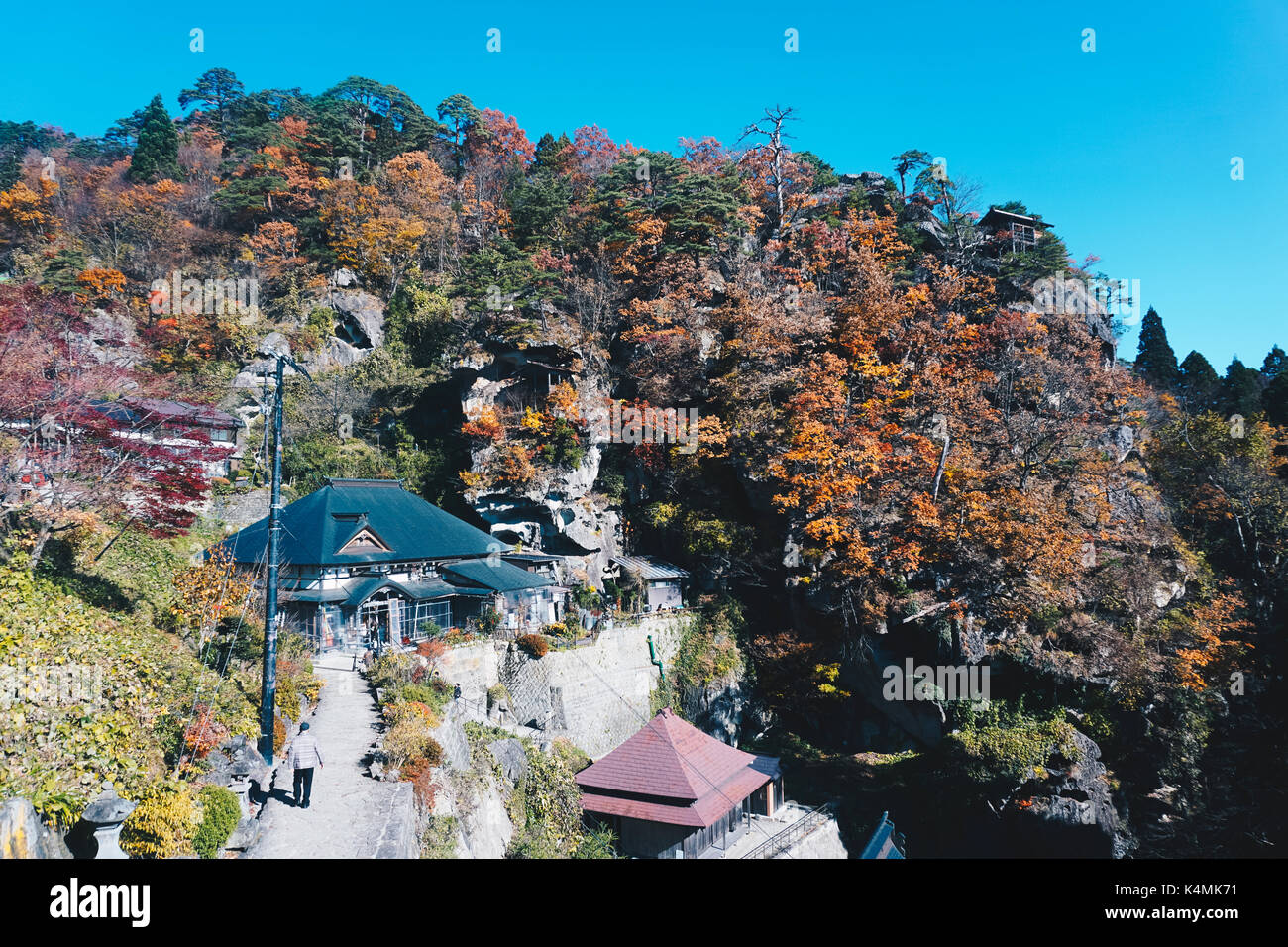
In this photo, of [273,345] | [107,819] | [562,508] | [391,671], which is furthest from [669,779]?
[273,345]

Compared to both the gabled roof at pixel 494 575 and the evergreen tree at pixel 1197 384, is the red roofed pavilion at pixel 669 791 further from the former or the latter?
the evergreen tree at pixel 1197 384

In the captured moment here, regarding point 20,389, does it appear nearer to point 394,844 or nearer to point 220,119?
point 394,844

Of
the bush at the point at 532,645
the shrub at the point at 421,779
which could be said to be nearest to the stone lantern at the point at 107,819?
the shrub at the point at 421,779

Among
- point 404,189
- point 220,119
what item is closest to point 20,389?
point 404,189

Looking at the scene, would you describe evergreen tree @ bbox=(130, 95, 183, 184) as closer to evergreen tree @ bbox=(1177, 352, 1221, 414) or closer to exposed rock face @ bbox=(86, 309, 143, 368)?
exposed rock face @ bbox=(86, 309, 143, 368)

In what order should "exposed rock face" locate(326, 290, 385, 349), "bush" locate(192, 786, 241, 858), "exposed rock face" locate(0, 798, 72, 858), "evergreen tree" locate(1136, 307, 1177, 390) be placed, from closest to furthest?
"exposed rock face" locate(0, 798, 72, 858) < "bush" locate(192, 786, 241, 858) < "exposed rock face" locate(326, 290, 385, 349) < "evergreen tree" locate(1136, 307, 1177, 390)

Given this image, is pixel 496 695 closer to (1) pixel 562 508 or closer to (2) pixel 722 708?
(1) pixel 562 508

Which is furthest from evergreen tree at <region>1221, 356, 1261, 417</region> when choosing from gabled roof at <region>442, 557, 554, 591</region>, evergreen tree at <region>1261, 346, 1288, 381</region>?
gabled roof at <region>442, 557, 554, 591</region>
